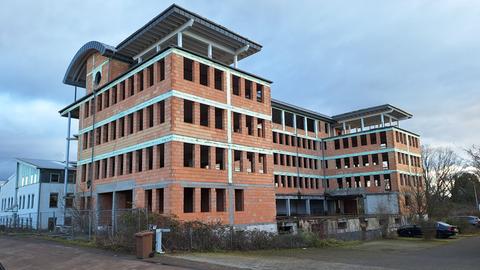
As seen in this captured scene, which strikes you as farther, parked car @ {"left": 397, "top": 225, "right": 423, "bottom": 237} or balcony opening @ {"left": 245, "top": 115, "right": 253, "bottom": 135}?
parked car @ {"left": 397, "top": 225, "right": 423, "bottom": 237}

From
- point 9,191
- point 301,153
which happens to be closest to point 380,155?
point 301,153

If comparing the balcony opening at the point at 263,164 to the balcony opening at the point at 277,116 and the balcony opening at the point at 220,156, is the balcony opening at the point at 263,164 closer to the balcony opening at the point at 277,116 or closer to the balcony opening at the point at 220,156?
the balcony opening at the point at 220,156

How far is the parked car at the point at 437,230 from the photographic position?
121 ft

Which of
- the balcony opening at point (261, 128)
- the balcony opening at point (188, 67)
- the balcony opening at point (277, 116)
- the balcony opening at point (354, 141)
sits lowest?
the balcony opening at point (261, 128)

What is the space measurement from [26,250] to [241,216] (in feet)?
48.2

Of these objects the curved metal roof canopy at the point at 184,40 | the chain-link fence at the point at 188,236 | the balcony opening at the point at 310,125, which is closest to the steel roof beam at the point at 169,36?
the curved metal roof canopy at the point at 184,40

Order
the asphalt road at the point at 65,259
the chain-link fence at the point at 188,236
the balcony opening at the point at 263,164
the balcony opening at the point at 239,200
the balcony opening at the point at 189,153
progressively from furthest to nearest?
the balcony opening at the point at 263,164
the balcony opening at the point at 239,200
the balcony opening at the point at 189,153
the chain-link fence at the point at 188,236
the asphalt road at the point at 65,259

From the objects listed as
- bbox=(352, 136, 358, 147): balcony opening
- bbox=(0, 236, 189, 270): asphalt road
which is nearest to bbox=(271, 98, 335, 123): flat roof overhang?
bbox=(352, 136, 358, 147): balcony opening

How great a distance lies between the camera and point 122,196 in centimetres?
3378

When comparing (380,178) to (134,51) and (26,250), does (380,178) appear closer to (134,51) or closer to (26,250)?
(134,51)

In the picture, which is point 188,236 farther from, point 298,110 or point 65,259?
point 298,110

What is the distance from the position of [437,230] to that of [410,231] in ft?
9.65

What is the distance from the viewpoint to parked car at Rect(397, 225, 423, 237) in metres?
38.7

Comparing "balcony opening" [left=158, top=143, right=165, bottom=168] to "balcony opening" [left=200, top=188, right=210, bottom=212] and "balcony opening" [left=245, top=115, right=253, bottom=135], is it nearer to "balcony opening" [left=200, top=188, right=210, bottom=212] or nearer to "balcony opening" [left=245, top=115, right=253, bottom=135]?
"balcony opening" [left=200, top=188, right=210, bottom=212]
